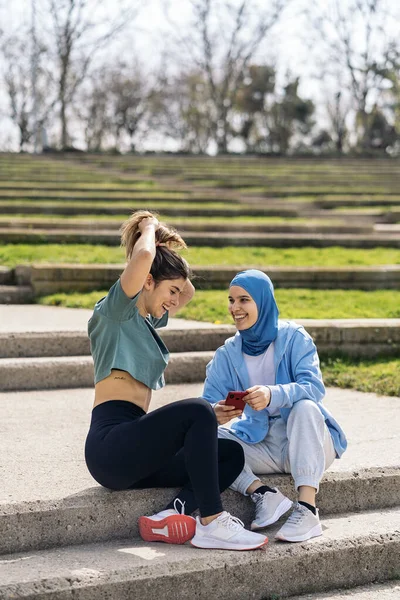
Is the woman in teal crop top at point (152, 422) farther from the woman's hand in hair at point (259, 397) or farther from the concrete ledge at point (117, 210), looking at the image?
the concrete ledge at point (117, 210)

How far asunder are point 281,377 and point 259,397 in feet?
1.09

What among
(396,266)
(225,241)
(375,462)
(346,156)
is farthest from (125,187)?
(346,156)

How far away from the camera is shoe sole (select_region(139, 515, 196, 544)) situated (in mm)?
3215

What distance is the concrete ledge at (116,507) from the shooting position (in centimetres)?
320

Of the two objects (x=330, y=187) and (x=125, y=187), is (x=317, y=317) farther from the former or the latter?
(x=330, y=187)

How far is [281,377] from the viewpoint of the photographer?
144 inches

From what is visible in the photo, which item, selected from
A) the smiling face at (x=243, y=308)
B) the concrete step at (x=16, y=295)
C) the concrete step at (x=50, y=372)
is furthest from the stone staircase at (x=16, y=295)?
the smiling face at (x=243, y=308)

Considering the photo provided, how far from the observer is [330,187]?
1766 centimetres

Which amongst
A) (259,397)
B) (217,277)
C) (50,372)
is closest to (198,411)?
(259,397)

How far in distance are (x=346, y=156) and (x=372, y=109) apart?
10985mm

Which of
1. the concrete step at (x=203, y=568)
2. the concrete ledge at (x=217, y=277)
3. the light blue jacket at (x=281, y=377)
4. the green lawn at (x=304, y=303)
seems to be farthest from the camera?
the concrete ledge at (x=217, y=277)

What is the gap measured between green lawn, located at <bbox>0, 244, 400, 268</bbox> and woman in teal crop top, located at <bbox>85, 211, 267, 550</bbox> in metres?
4.80

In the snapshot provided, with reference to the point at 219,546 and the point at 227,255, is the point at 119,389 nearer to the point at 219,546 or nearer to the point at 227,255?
the point at 219,546

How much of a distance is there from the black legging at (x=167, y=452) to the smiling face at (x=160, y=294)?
1.44 feet
